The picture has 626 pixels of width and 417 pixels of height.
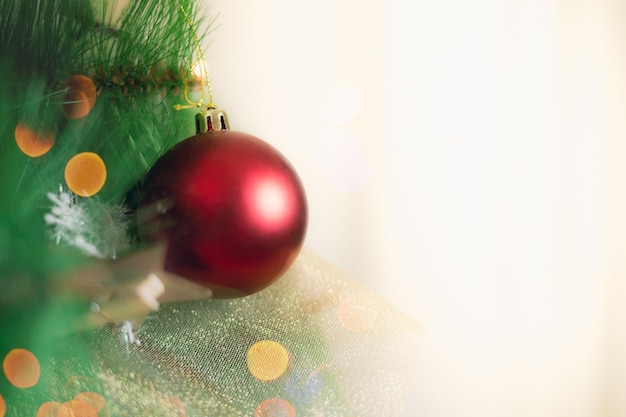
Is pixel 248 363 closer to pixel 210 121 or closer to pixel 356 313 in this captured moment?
pixel 356 313

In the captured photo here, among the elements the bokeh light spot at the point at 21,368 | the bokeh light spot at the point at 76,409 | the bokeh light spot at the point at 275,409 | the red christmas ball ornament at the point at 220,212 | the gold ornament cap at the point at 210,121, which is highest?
the gold ornament cap at the point at 210,121

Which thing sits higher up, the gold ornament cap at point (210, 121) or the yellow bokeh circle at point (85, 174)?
the gold ornament cap at point (210, 121)

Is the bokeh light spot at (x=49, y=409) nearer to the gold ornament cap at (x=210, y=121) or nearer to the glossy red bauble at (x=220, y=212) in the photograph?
the glossy red bauble at (x=220, y=212)

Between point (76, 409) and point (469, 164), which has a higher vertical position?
point (469, 164)

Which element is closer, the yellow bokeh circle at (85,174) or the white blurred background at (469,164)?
the yellow bokeh circle at (85,174)

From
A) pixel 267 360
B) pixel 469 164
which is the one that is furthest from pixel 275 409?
pixel 469 164

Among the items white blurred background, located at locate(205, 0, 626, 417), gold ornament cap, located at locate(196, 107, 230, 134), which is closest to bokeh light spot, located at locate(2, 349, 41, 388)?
gold ornament cap, located at locate(196, 107, 230, 134)

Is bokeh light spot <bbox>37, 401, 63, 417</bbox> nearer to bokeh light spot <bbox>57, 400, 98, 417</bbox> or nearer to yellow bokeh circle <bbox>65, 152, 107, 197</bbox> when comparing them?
bokeh light spot <bbox>57, 400, 98, 417</bbox>

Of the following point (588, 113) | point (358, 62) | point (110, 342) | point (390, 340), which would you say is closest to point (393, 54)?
point (358, 62)

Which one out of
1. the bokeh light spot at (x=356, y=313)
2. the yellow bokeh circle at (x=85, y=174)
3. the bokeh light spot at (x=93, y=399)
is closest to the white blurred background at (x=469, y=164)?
the bokeh light spot at (x=356, y=313)
